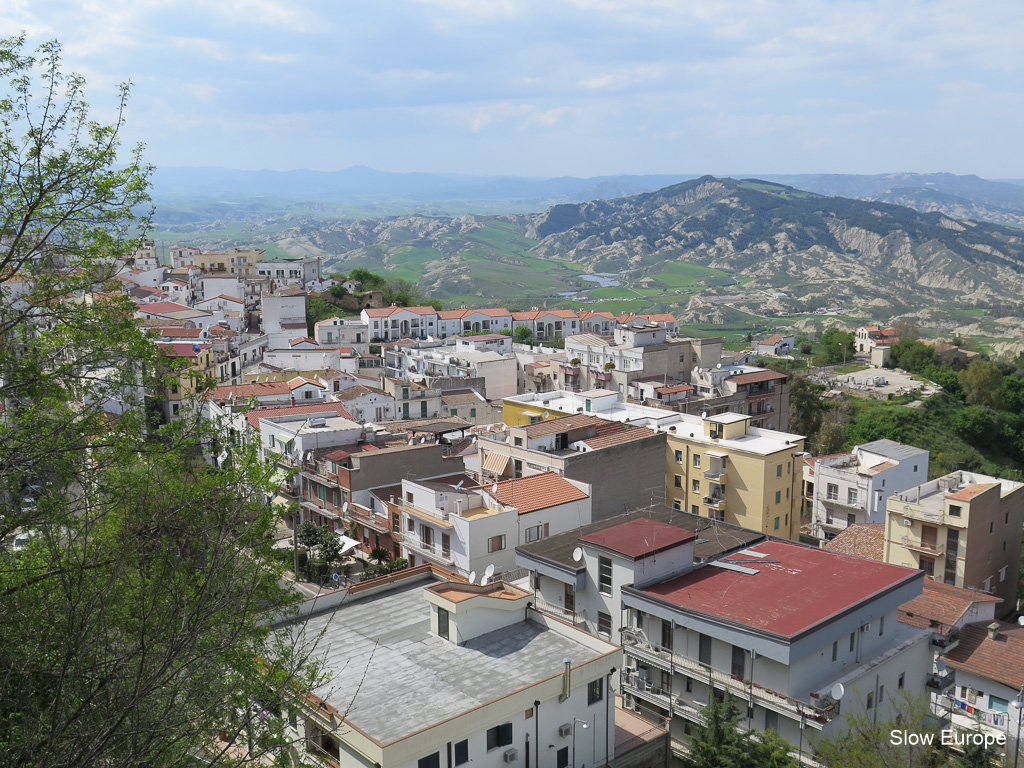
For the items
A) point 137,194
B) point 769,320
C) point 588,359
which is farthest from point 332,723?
point 769,320

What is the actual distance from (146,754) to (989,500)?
93.7 ft

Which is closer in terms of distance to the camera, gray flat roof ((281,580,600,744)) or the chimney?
gray flat roof ((281,580,600,744))

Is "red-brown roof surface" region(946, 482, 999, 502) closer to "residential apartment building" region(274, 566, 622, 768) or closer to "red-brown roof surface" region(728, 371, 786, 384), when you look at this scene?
"residential apartment building" region(274, 566, 622, 768)

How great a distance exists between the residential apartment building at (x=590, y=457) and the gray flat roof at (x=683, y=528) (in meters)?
4.27

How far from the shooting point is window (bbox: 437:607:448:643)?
53.3 ft

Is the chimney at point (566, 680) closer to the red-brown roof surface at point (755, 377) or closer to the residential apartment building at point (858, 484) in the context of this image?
the residential apartment building at point (858, 484)

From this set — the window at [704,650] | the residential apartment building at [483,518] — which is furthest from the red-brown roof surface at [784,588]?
the residential apartment building at [483,518]

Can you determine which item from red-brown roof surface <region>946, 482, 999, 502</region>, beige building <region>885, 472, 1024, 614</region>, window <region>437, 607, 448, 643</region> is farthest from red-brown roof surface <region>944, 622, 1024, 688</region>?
window <region>437, 607, 448, 643</region>

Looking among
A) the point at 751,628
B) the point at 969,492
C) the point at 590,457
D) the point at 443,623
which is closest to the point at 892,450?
the point at 969,492

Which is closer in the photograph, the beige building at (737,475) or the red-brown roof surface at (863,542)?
the red-brown roof surface at (863,542)

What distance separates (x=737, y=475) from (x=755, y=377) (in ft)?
50.6

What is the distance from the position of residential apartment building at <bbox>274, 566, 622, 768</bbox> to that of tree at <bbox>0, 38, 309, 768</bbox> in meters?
3.14

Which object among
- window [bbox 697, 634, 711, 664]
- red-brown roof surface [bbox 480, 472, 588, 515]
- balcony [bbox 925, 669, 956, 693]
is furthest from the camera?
red-brown roof surface [bbox 480, 472, 588, 515]

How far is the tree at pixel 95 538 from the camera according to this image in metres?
6.52
